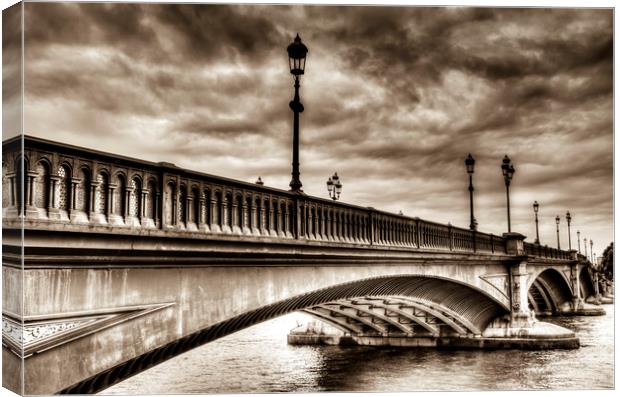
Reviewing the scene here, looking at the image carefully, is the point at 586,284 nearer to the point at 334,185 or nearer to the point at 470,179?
the point at 470,179

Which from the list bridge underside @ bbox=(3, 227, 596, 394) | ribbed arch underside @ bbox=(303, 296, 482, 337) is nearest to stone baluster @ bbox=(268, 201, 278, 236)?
bridge underside @ bbox=(3, 227, 596, 394)

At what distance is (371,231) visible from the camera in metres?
11.4

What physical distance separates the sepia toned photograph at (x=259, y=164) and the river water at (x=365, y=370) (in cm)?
14

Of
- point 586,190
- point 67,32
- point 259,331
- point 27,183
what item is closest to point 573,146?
point 586,190

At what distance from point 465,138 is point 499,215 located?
391 inches

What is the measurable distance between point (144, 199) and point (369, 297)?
10.6 metres

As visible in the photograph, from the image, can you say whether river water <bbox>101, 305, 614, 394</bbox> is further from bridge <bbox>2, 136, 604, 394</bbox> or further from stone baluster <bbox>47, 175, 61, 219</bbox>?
stone baluster <bbox>47, 175, 61, 219</bbox>

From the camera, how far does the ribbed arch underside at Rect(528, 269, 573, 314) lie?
35.0 meters

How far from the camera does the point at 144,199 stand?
6461 mm

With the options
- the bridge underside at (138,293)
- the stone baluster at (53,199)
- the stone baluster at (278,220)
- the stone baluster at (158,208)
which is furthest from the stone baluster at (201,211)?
the stone baluster at (53,199)

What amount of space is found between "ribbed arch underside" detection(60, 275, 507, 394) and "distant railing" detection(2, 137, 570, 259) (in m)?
1.06

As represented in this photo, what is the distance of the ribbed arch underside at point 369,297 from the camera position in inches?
268

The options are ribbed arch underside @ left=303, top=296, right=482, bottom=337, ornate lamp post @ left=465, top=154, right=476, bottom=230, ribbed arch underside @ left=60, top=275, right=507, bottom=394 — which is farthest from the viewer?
ribbed arch underside @ left=303, top=296, right=482, bottom=337

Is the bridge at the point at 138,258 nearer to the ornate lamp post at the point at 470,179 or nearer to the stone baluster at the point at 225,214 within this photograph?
the stone baluster at the point at 225,214
